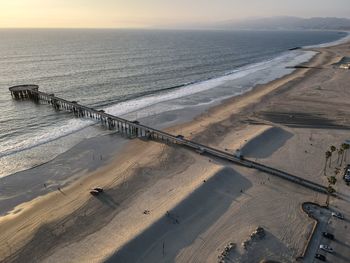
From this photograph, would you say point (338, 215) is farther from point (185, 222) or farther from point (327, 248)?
point (185, 222)

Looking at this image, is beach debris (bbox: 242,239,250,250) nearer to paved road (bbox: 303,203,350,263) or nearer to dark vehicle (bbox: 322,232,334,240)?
paved road (bbox: 303,203,350,263)

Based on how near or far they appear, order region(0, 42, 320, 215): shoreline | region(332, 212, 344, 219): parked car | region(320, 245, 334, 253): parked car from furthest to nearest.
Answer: region(0, 42, 320, 215): shoreline < region(332, 212, 344, 219): parked car < region(320, 245, 334, 253): parked car

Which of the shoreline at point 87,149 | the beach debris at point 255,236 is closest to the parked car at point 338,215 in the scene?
the beach debris at point 255,236

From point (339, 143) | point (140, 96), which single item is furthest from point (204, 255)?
point (140, 96)

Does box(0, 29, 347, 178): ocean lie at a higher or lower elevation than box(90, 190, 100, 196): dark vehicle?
lower

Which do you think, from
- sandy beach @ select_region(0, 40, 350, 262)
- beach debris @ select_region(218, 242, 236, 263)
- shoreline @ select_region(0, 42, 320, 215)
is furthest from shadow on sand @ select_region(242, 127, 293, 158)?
beach debris @ select_region(218, 242, 236, 263)
